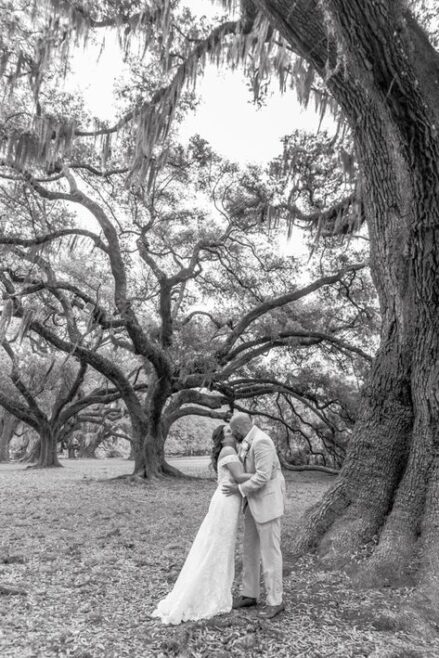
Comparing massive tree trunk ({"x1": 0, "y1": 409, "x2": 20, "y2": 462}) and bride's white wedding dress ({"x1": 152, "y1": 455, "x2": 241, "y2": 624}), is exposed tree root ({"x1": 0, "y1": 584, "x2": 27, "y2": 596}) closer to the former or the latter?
bride's white wedding dress ({"x1": 152, "y1": 455, "x2": 241, "y2": 624})

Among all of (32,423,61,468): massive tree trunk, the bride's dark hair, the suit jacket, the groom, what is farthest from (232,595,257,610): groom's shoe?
(32,423,61,468): massive tree trunk

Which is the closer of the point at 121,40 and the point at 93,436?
the point at 121,40

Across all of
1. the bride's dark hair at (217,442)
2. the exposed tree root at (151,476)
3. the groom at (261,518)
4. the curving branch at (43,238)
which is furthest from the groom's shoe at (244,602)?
the exposed tree root at (151,476)

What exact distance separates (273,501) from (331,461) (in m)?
15.3

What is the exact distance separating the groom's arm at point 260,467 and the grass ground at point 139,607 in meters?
0.81

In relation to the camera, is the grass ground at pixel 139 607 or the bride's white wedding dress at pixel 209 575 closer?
the grass ground at pixel 139 607

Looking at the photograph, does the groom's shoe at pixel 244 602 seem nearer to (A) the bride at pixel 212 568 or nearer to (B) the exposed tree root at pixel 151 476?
(A) the bride at pixel 212 568

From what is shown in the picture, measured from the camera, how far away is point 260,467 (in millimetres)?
3307

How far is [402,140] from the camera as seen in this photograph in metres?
3.69

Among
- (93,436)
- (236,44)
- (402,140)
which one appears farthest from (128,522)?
(93,436)

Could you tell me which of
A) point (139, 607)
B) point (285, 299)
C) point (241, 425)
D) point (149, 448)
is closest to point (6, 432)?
point (149, 448)

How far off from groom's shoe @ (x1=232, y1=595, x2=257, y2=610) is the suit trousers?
0.07 ft

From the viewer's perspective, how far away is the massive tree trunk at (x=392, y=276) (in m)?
3.42

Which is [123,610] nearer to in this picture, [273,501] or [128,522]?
[273,501]
